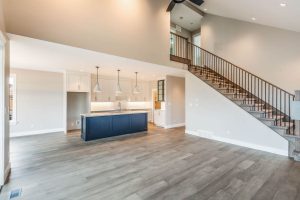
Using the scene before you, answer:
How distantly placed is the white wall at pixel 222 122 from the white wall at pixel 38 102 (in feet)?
20.0

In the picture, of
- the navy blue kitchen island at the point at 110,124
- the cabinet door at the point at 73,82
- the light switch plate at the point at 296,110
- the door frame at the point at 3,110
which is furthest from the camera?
the cabinet door at the point at 73,82

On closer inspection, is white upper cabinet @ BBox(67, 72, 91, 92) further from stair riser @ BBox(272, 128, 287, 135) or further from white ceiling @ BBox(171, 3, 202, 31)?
stair riser @ BBox(272, 128, 287, 135)

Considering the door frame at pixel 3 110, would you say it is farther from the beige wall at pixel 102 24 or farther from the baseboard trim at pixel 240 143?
the baseboard trim at pixel 240 143

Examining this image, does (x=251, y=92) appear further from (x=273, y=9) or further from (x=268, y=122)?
(x=273, y=9)

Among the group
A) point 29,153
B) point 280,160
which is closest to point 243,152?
point 280,160

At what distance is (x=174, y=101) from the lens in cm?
889

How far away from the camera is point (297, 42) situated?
18.7 feet

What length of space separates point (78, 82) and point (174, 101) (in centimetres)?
498

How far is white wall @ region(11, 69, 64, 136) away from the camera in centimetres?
674

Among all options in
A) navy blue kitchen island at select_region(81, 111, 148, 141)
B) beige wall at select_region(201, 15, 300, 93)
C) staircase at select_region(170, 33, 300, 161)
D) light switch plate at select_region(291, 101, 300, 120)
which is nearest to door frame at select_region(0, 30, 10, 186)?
navy blue kitchen island at select_region(81, 111, 148, 141)

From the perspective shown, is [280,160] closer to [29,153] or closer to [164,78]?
[164,78]

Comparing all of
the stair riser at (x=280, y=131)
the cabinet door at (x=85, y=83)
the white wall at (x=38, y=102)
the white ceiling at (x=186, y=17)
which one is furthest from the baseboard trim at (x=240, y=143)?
the white wall at (x=38, y=102)

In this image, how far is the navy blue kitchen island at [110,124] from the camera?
20.2 feet

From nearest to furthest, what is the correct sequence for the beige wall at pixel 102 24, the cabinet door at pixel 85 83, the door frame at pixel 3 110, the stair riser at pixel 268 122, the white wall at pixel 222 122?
the door frame at pixel 3 110, the beige wall at pixel 102 24, the stair riser at pixel 268 122, the white wall at pixel 222 122, the cabinet door at pixel 85 83
